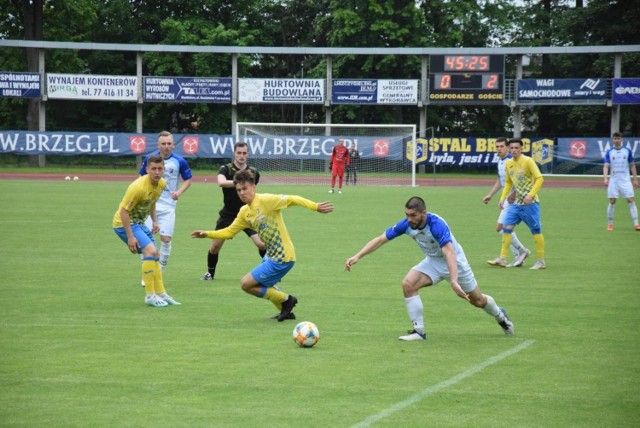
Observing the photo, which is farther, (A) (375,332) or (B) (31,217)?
(B) (31,217)

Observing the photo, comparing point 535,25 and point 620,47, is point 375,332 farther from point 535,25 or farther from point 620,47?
point 535,25

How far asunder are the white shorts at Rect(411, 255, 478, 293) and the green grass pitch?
0.57 m

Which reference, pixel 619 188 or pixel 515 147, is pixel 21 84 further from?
pixel 515 147

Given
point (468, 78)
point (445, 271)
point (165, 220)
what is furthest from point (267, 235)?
point (468, 78)

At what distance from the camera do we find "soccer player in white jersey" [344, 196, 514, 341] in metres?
8.58

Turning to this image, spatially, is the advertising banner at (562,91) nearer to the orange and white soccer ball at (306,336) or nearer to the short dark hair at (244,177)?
the short dark hair at (244,177)

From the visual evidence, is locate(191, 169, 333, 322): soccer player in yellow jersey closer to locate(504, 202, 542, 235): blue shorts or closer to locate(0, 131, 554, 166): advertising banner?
locate(504, 202, 542, 235): blue shorts

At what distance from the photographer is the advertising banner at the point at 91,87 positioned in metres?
48.0

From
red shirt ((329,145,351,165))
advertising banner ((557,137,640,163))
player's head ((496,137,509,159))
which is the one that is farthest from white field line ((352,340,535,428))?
advertising banner ((557,137,640,163))

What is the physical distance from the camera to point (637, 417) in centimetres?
625

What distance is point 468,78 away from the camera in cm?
4612

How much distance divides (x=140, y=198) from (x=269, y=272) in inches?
79.2

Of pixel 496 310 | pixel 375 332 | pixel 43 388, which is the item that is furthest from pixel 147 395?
pixel 496 310

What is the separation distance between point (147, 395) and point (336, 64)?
49382 millimetres
